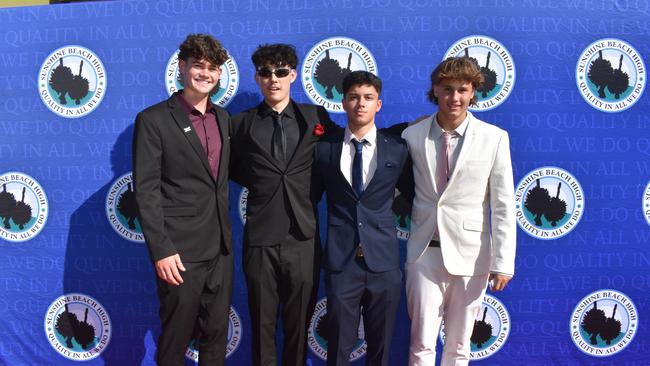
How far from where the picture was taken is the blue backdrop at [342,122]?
2.84 metres

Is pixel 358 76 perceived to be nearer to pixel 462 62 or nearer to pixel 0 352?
pixel 462 62

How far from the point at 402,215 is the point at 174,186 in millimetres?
1462

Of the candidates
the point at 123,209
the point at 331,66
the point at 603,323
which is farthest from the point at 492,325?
the point at 123,209

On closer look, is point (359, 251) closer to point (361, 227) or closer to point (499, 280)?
point (361, 227)

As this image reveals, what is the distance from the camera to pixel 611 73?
284 cm

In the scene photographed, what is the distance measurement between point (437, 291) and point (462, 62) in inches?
44.2

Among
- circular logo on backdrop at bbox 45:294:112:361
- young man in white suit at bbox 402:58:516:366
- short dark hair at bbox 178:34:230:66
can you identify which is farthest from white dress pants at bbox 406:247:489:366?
circular logo on backdrop at bbox 45:294:112:361

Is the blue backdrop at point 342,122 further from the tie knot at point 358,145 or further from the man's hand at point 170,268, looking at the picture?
the man's hand at point 170,268

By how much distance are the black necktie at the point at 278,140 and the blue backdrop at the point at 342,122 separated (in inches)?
27.8

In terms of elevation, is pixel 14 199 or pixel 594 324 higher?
pixel 14 199

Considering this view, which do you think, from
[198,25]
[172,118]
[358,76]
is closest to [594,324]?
[358,76]

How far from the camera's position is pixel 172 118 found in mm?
2156

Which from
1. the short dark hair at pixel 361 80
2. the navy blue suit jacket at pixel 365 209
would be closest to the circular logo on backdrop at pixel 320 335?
the navy blue suit jacket at pixel 365 209

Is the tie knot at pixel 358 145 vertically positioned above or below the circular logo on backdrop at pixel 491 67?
below
